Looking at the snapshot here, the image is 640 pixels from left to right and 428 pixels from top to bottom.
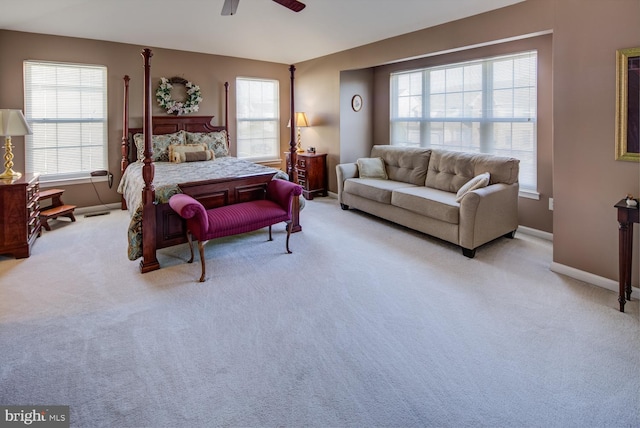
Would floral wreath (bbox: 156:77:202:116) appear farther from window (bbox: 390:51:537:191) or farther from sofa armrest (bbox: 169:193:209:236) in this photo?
window (bbox: 390:51:537:191)

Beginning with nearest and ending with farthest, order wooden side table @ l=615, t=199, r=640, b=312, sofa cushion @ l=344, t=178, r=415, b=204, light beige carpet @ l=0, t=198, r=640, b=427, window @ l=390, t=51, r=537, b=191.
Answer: light beige carpet @ l=0, t=198, r=640, b=427 < wooden side table @ l=615, t=199, r=640, b=312 < window @ l=390, t=51, r=537, b=191 < sofa cushion @ l=344, t=178, r=415, b=204

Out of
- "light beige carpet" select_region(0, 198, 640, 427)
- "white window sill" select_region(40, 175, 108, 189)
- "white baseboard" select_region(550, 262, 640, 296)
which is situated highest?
"white window sill" select_region(40, 175, 108, 189)

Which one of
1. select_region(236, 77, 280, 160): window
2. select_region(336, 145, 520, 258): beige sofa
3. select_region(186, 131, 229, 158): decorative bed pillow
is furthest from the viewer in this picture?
select_region(236, 77, 280, 160): window

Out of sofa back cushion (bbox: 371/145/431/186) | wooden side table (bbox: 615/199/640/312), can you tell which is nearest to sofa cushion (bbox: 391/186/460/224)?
sofa back cushion (bbox: 371/145/431/186)

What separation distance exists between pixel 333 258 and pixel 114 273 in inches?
Result: 83.2

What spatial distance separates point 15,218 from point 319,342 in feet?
11.5

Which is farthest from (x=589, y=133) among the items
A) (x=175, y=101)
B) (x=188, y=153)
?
(x=175, y=101)

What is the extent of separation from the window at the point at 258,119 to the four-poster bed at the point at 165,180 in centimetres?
92

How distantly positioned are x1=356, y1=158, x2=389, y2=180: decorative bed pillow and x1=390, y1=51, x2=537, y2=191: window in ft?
2.69

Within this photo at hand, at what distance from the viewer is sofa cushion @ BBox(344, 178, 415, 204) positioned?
16.1 ft

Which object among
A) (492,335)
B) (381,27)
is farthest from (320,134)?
(492,335)

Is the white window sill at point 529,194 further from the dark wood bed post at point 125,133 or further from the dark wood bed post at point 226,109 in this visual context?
the dark wood bed post at point 125,133

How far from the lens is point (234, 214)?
372cm

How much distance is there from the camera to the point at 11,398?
1868mm
